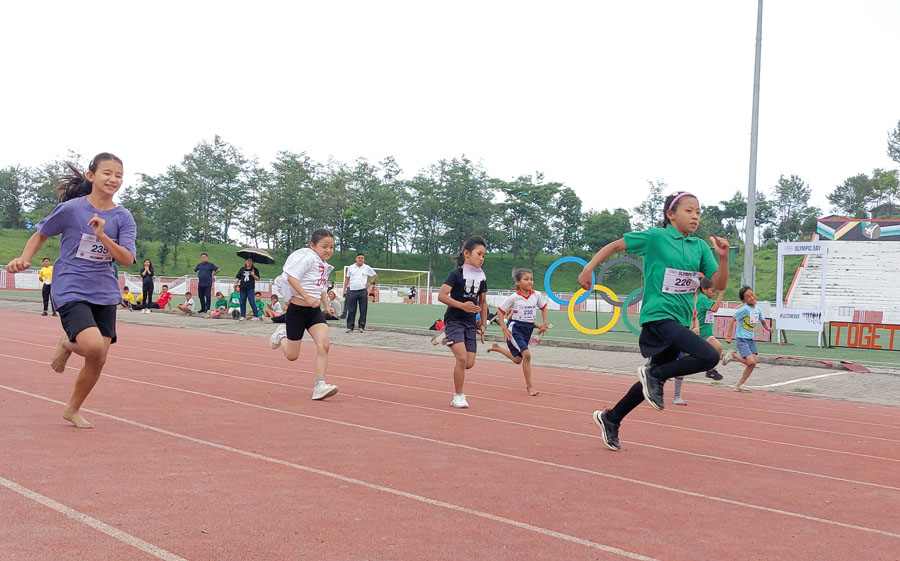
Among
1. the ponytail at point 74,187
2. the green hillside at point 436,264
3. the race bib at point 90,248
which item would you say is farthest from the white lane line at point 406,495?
the green hillside at point 436,264

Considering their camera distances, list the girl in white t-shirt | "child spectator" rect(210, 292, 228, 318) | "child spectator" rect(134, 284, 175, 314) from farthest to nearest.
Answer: "child spectator" rect(134, 284, 175, 314) < "child spectator" rect(210, 292, 228, 318) < the girl in white t-shirt

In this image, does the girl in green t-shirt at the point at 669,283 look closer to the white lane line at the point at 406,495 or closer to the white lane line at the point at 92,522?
the white lane line at the point at 406,495

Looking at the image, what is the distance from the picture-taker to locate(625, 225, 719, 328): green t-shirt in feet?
19.9

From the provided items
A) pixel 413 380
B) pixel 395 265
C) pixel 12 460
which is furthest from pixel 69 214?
pixel 395 265

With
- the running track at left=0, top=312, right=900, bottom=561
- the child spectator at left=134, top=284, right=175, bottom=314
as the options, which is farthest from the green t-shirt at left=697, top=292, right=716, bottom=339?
the child spectator at left=134, top=284, right=175, bottom=314

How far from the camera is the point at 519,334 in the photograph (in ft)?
34.6

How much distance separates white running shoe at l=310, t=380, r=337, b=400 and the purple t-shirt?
298 centimetres

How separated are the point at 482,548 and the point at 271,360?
10533 mm

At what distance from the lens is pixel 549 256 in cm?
8725

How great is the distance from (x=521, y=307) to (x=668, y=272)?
4.60 m

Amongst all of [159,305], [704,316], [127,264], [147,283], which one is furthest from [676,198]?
[159,305]

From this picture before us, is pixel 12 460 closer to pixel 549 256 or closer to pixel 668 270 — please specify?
pixel 668 270

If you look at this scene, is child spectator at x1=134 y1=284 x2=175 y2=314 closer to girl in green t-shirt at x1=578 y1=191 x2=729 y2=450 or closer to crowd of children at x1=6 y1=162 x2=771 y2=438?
crowd of children at x1=6 y1=162 x2=771 y2=438

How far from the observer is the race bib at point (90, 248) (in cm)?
602
